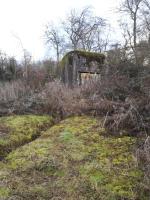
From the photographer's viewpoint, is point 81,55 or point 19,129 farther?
point 81,55

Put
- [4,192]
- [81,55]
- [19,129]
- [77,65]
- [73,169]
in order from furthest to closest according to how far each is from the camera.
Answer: [81,55] < [77,65] < [19,129] < [73,169] < [4,192]

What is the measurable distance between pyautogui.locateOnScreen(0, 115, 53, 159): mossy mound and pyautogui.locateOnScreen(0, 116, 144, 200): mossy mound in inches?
11.2

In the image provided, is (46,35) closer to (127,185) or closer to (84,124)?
(84,124)

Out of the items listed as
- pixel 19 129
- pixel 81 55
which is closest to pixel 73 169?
pixel 19 129

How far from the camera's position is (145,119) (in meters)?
5.07

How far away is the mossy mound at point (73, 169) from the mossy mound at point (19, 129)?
285 millimetres

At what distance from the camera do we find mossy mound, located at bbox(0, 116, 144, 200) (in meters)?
3.46

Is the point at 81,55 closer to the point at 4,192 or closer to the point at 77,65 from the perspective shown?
the point at 77,65

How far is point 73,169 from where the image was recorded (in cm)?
399

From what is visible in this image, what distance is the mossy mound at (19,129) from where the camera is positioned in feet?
16.4

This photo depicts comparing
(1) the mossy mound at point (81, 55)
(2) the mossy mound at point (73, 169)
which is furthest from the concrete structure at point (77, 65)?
(2) the mossy mound at point (73, 169)

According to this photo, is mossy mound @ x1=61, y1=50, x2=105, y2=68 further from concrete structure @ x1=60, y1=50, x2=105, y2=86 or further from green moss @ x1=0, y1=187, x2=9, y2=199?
green moss @ x1=0, y1=187, x2=9, y2=199

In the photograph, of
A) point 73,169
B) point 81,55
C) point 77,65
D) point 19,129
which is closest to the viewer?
point 73,169

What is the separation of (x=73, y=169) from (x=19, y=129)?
1.98 metres
